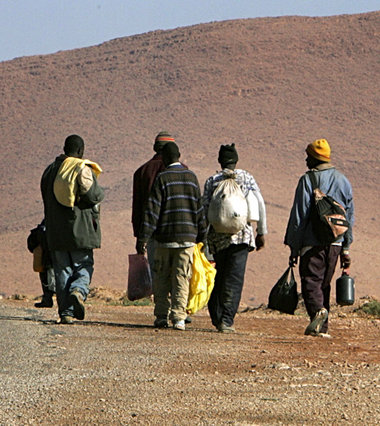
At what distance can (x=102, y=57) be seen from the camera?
84.0 metres

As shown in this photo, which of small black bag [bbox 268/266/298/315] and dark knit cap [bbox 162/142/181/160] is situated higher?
dark knit cap [bbox 162/142/181/160]

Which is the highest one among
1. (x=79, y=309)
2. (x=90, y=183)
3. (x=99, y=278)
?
(x=90, y=183)

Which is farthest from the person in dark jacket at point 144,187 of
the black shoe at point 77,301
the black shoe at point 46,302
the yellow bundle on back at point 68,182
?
the black shoe at point 46,302

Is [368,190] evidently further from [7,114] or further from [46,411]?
[46,411]

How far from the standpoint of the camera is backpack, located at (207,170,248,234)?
955 cm

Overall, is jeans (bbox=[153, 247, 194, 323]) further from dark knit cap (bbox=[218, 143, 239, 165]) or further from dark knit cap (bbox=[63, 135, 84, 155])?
dark knit cap (bbox=[63, 135, 84, 155])

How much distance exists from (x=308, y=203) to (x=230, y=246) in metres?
0.87

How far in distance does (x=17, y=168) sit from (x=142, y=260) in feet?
185

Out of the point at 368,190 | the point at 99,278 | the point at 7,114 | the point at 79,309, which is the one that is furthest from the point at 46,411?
Answer: the point at 7,114

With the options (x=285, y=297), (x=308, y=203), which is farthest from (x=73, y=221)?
(x=308, y=203)

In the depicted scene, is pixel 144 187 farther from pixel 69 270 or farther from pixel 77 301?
pixel 77 301

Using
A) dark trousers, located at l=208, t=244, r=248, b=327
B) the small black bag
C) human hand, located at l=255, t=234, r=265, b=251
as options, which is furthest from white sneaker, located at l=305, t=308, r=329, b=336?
human hand, located at l=255, t=234, r=265, b=251

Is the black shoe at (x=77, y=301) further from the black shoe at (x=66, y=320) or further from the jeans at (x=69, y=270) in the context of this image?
the black shoe at (x=66, y=320)

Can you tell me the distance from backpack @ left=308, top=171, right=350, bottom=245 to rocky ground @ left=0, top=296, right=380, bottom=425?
96 cm
